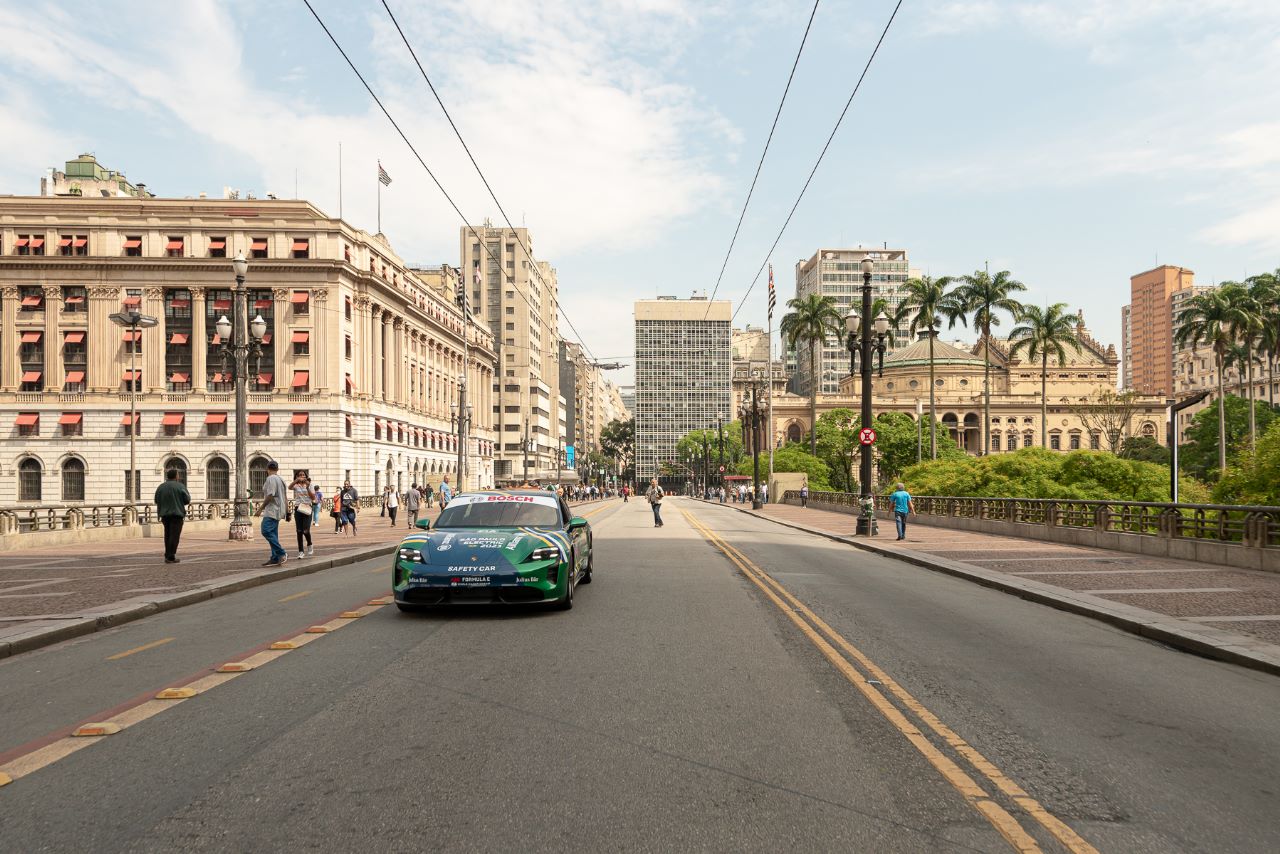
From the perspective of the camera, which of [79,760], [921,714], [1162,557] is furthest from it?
[1162,557]

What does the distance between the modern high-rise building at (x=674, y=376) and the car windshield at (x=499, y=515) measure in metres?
172

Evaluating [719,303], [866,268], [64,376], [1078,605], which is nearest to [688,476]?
[719,303]

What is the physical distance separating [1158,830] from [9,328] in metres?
75.2

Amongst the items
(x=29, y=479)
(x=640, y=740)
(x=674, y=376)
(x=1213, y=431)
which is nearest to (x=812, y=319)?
(x=1213, y=431)

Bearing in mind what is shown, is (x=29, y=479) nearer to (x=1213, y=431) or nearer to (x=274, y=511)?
(x=274, y=511)

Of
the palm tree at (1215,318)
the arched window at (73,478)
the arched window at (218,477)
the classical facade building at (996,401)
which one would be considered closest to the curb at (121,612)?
the arched window at (218,477)

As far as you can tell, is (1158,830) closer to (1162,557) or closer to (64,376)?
(1162,557)

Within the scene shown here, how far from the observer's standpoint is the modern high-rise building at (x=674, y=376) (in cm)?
18588

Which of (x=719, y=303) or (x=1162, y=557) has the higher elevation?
(x=719, y=303)

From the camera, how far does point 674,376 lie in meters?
194

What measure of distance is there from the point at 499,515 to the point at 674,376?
600ft

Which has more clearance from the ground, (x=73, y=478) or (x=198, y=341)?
(x=198, y=341)

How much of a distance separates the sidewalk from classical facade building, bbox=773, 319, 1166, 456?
11174cm

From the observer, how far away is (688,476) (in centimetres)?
18162
